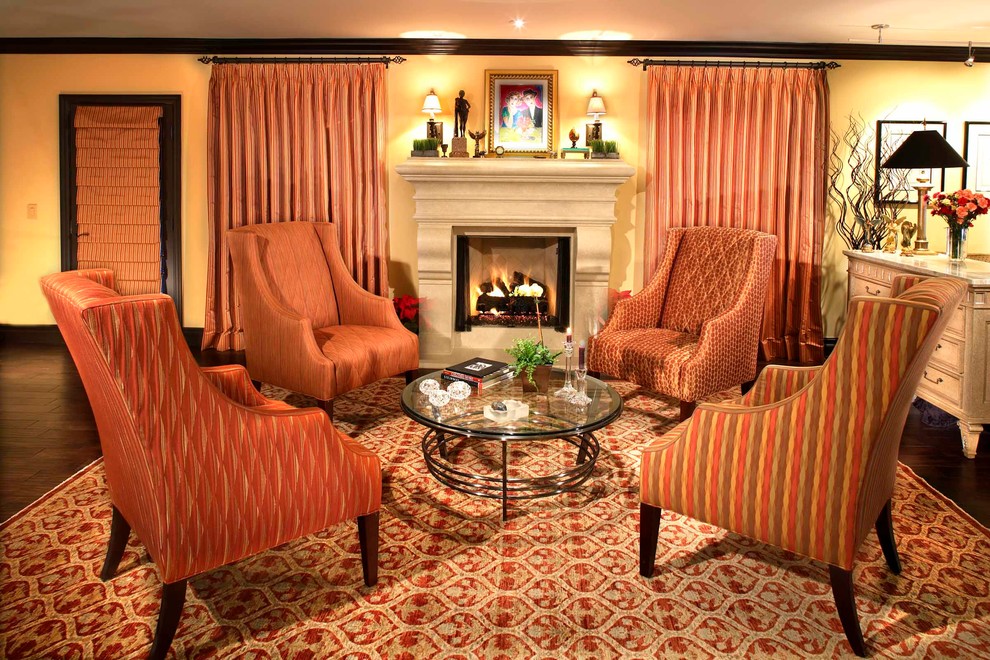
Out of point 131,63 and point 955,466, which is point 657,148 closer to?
point 955,466

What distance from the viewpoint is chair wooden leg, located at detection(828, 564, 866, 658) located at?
216 centimetres

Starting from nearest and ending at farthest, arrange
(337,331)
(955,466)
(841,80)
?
(955,466)
(337,331)
(841,80)

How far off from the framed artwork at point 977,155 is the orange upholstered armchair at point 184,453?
17.6 ft

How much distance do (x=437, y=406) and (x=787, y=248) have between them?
3757mm

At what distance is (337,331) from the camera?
4520 millimetres

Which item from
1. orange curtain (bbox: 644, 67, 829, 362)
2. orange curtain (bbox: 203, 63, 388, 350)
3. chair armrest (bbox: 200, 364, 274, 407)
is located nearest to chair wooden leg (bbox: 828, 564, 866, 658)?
chair armrest (bbox: 200, 364, 274, 407)

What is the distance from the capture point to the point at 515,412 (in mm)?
3006

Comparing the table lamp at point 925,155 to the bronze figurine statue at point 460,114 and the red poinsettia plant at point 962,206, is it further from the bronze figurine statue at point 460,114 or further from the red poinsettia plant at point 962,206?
the bronze figurine statue at point 460,114

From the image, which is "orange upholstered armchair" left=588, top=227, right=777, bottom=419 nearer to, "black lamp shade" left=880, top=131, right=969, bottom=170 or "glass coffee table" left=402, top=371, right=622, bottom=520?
"glass coffee table" left=402, top=371, right=622, bottom=520

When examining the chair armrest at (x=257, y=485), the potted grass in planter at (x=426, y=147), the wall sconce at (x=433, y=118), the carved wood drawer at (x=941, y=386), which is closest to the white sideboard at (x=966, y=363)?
the carved wood drawer at (x=941, y=386)

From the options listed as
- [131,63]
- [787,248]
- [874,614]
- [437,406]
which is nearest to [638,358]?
[437,406]

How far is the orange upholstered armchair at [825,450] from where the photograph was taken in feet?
A: 6.48

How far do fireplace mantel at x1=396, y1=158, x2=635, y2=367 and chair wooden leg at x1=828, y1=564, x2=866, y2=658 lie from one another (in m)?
3.20

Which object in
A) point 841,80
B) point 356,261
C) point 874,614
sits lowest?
point 874,614
